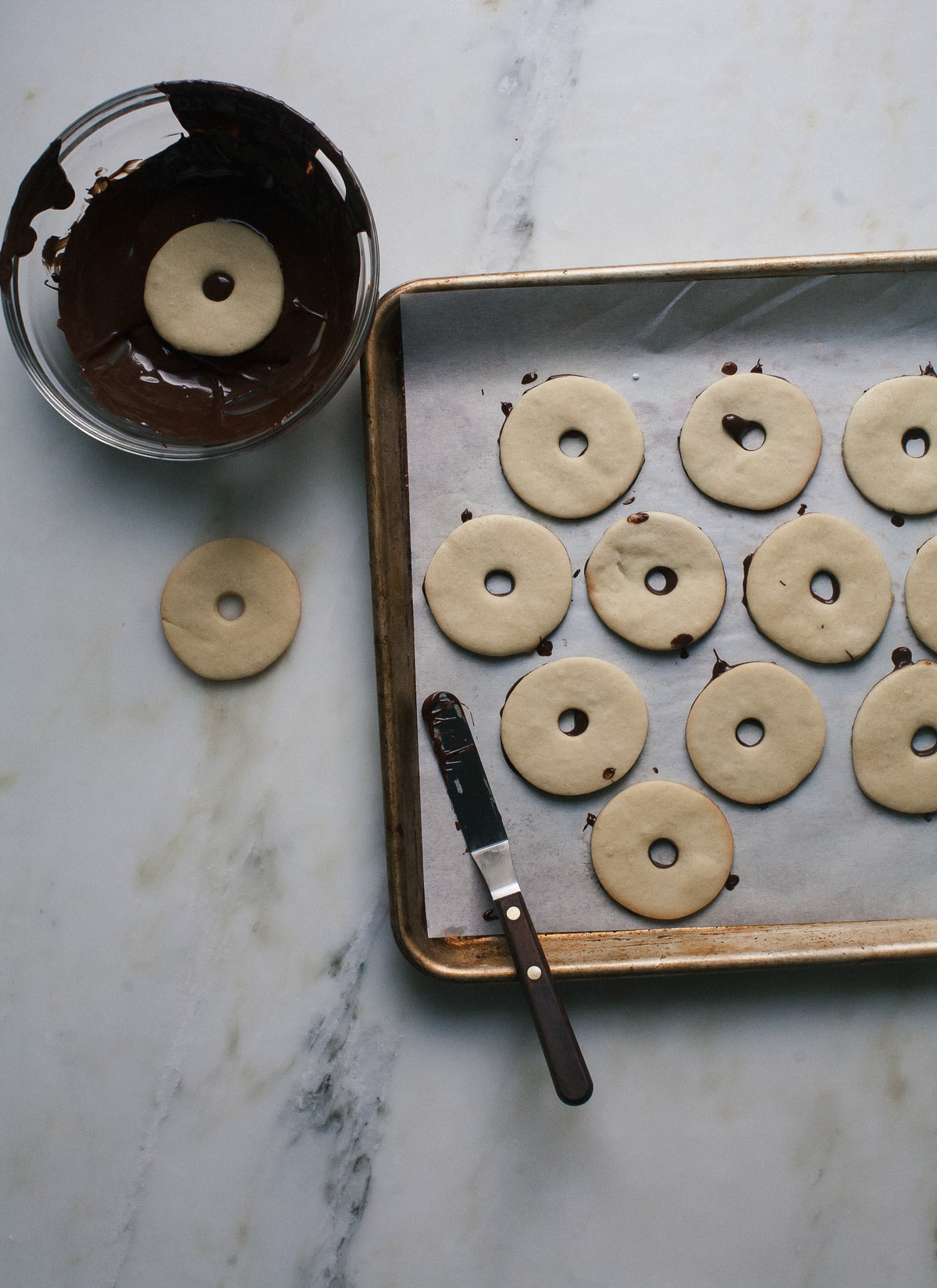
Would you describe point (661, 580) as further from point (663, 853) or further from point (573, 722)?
point (663, 853)

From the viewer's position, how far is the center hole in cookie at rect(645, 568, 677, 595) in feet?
3.20

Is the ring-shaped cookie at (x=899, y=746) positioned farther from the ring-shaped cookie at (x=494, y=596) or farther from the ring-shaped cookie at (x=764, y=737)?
the ring-shaped cookie at (x=494, y=596)

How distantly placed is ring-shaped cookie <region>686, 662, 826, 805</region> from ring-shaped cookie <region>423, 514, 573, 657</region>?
0.21 meters

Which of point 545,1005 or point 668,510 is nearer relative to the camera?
point 545,1005

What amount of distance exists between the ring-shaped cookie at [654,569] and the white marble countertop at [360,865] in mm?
282

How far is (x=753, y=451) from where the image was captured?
3.19 feet

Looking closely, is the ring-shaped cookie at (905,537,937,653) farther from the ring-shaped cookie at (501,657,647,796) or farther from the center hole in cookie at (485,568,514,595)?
the center hole in cookie at (485,568,514,595)

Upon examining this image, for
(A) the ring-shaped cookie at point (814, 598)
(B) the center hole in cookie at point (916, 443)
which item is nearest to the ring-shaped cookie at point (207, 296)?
(A) the ring-shaped cookie at point (814, 598)

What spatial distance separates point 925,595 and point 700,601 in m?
0.25

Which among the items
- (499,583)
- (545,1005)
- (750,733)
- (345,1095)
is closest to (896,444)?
(750,733)

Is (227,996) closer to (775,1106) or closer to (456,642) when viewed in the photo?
(456,642)

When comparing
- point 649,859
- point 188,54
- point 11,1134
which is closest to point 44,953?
point 11,1134

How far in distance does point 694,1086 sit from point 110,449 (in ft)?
3.26

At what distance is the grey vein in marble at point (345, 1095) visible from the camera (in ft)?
3.16
